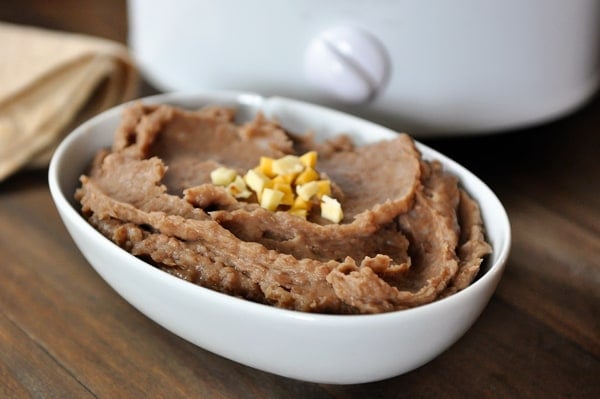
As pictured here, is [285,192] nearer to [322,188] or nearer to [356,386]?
[322,188]


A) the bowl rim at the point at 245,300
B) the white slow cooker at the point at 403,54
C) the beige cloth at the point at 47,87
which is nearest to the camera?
the bowl rim at the point at 245,300

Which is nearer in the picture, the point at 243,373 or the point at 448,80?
the point at 243,373

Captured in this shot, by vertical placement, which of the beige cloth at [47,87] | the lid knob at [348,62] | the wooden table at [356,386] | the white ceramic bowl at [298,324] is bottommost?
the wooden table at [356,386]

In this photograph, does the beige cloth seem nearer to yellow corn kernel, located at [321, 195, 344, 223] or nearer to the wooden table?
the wooden table

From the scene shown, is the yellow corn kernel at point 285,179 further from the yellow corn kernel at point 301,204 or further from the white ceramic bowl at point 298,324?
the white ceramic bowl at point 298,324

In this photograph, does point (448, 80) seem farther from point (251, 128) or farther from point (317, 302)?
point (317, 302)

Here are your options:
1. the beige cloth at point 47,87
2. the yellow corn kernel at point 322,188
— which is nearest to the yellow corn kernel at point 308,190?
the yellow corn kernel at point 322,188

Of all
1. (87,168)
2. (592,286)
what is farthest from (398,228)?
(87,168)

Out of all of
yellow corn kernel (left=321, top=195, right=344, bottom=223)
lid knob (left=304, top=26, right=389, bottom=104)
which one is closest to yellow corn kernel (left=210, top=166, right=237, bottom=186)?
yellow corn kernel (left=321, top=195, right=344, bottom=223)
